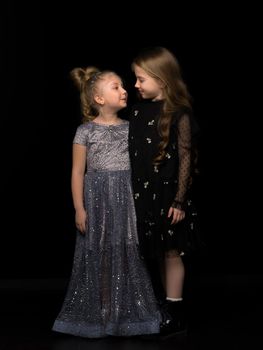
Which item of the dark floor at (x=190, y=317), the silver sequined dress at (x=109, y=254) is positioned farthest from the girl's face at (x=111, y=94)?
the dark floor at (x=190, y=317)

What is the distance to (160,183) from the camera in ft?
10.6

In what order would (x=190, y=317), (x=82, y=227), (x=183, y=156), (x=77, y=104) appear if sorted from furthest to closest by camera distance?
(x=77, y=104), (x=190, y=317), (x=82, y=227), (x=183, y=156)

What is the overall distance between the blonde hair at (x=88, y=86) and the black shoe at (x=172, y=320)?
2.85 ft

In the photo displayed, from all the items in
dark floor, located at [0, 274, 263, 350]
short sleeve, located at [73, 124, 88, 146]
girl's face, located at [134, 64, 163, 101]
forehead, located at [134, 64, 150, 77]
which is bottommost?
dark floor, located at [0, 274, 263, 350]

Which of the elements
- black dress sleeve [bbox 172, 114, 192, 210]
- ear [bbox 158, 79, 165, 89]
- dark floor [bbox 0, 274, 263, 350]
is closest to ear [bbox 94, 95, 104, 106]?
ear [bbox 158, 79, 165, 89]

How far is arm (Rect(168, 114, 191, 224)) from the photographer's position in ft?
10.6

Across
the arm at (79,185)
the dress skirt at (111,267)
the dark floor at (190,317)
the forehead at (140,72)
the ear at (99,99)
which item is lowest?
the dark floor at (190,317)

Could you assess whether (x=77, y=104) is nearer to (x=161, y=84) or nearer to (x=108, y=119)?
(x=108, y=119)

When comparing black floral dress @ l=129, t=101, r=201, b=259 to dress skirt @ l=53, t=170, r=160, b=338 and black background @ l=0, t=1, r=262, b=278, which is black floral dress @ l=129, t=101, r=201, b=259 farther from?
black background @ l=0, t=1, r=262, b=278

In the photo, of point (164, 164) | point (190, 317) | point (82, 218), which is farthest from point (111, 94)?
point (190, 317)

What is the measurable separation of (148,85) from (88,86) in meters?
0.28

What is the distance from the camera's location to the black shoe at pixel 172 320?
10.8 feet

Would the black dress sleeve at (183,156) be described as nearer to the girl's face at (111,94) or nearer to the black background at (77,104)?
the girl's face at (111,94)

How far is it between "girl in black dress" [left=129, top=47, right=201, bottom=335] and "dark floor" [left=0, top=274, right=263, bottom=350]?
190 mm
